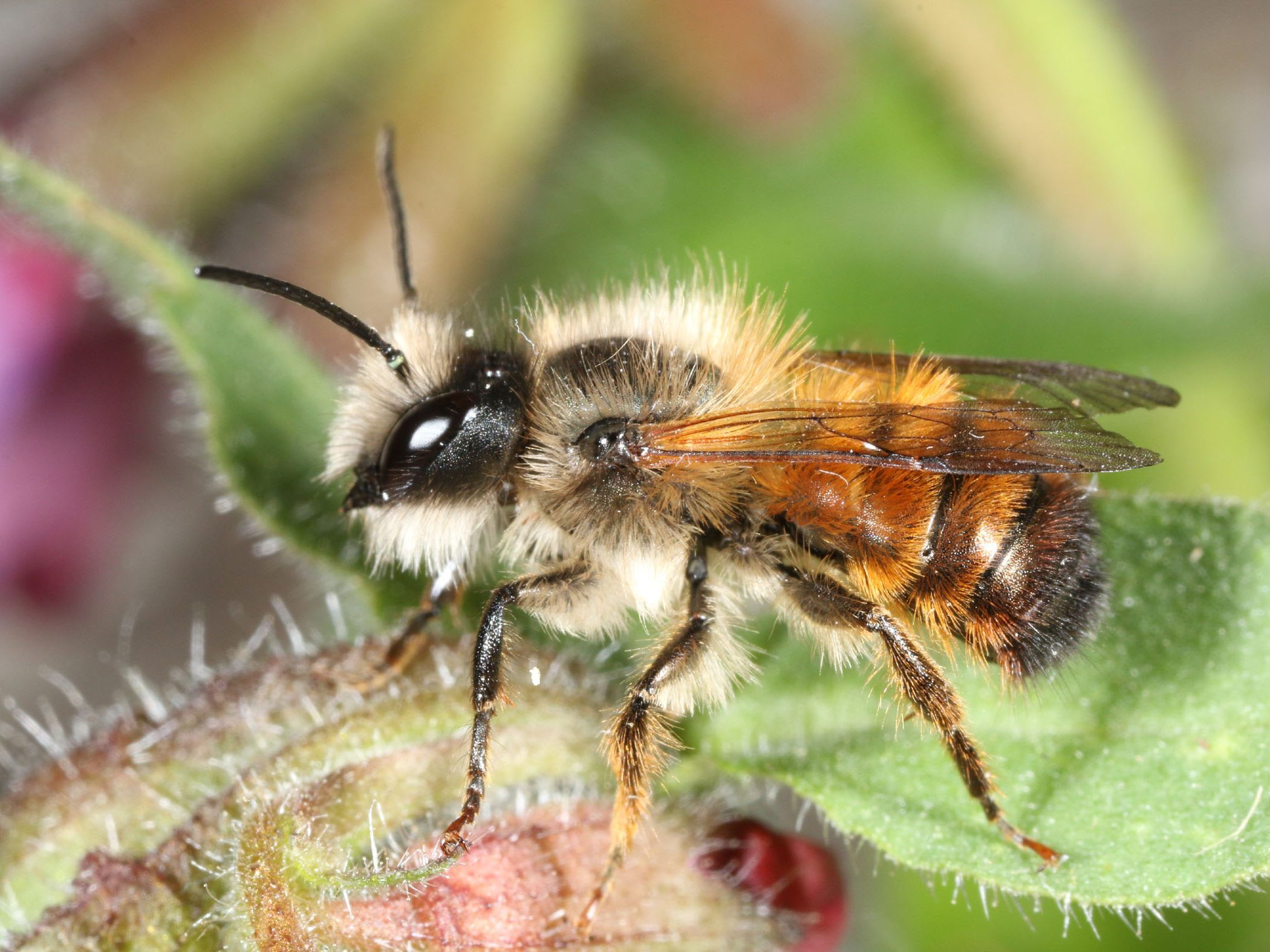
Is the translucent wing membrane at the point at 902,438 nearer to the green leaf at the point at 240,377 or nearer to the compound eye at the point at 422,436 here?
the compound eye at the point at 422,436

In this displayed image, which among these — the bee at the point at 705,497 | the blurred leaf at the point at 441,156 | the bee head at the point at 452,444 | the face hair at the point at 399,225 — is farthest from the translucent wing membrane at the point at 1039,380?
the blurred leaf at the point at 441,156

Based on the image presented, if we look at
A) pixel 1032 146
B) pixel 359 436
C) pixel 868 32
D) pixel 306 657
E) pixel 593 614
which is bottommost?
pixel 306 657

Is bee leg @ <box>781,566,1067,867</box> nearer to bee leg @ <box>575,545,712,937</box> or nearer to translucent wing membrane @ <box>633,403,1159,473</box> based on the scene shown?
bee leg @ <box>575,545,712,937</box>

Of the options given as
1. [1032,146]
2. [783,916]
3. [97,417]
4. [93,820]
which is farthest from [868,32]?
[93,820]

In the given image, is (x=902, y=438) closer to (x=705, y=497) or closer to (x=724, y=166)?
(x=705, y=497)

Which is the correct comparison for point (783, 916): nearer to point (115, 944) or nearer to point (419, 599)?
point (419, 599)

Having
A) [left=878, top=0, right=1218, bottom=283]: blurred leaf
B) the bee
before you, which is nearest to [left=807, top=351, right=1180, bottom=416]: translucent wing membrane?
the bee
